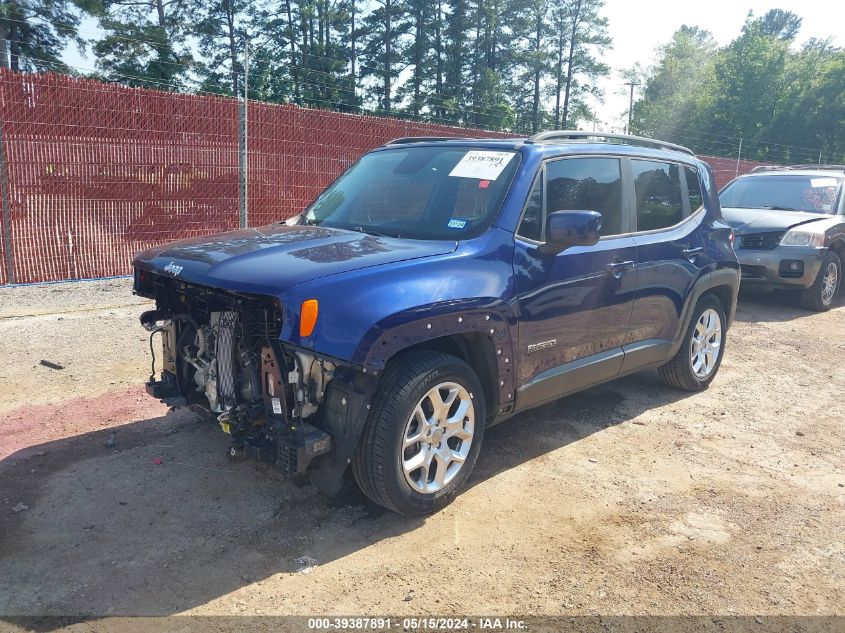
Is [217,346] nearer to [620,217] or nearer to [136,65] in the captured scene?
[620,217]

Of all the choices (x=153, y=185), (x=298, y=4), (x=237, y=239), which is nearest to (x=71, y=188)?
(x=153, y=185)

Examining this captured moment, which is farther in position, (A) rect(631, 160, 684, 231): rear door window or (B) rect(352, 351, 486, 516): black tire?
(A) rect(631, 160, 684, 231): rear door window

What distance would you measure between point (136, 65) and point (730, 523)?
95.6 feet

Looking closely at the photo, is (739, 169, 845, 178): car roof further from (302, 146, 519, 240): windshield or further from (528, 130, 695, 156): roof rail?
(302, 146, 519, 240): windshield

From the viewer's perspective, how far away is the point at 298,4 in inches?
1375

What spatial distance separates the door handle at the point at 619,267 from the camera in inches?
174

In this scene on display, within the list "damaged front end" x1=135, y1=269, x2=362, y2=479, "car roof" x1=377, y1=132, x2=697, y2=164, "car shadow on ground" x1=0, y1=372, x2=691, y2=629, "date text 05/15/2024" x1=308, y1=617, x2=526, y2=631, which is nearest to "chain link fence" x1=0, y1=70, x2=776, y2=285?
"car shadow on ground" x1=0, y1=372, x2=691, y2=629

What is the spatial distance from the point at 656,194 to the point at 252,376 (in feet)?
10.7

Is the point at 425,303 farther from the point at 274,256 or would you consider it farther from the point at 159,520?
the point at 159,520

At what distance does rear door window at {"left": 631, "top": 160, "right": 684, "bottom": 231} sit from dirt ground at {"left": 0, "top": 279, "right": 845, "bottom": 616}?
144cm

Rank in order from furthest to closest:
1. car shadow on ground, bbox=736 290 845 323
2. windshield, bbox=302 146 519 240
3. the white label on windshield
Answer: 1. car shadow on ground, bbox=736 290 845 323
2. the white label on windshield
3. windshield, bbox=302 146 519 240

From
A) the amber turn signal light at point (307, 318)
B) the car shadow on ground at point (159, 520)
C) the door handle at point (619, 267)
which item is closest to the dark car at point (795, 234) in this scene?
the door handle at point (619, 267)

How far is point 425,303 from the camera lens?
10.7 ft

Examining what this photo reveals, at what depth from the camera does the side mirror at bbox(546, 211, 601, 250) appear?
12.4 feet
